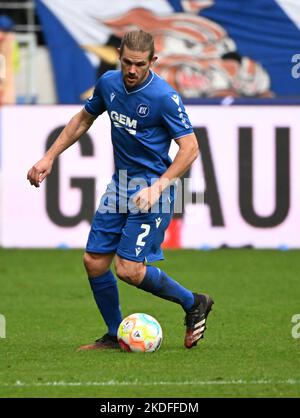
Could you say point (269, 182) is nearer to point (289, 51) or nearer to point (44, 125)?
point (44, 125)

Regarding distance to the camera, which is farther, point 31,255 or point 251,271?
point 31,255

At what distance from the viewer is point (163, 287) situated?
7496mm

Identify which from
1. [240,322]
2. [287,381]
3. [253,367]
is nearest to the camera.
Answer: [287,381]

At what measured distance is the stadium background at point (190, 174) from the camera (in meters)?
7.87

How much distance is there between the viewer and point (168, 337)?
8195mm

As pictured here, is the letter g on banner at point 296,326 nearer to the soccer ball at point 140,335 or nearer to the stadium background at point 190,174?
the stadium background at point 190,174

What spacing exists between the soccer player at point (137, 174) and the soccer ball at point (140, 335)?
0.22 metres

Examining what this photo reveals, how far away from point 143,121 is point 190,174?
6.91m

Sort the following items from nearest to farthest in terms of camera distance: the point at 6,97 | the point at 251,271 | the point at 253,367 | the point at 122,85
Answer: the point at 253,367
the point at 122,85
the point at 251,271
the point at 6,97

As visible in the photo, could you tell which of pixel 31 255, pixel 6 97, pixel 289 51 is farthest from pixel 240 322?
pixel 289 51

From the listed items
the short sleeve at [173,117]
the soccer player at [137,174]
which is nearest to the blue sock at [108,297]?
the soccer player at [137,174]

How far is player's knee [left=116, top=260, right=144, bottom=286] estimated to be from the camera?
735 cm

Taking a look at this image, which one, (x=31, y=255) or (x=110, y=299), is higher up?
(x=110, y=299)

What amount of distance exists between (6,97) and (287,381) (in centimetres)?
1164
